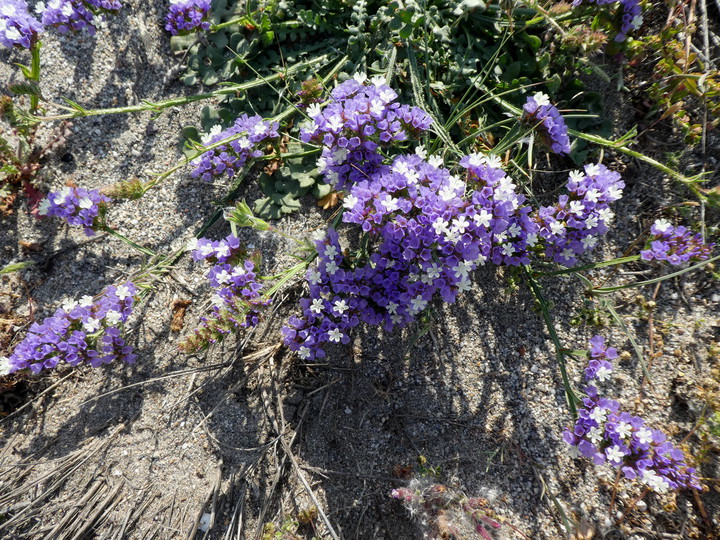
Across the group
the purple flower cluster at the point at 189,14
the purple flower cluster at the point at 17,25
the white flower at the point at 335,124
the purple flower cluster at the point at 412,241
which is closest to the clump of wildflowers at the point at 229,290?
the purple flower cluster at the point at 412,241

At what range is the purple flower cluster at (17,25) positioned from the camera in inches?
105

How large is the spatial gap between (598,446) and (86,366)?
334 centimetres

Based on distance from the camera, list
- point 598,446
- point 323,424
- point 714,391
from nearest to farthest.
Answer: point 598,446 → point 714,391 → point 323,424

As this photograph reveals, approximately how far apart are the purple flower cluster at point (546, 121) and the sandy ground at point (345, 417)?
1030 millimetres

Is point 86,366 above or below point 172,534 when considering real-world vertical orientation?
above

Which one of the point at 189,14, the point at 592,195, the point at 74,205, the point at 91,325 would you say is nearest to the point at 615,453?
the point at 592,195

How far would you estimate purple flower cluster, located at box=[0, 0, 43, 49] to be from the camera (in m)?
2.66

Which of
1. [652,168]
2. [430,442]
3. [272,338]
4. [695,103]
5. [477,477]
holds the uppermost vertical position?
[695,103]

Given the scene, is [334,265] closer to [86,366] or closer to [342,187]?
[342,187]

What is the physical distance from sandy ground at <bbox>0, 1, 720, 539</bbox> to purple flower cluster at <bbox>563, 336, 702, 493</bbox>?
0.55 metres

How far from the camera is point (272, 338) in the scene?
118 inches

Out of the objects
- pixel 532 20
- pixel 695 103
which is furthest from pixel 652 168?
pixel 532 20

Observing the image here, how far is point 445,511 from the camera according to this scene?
2.55 meters

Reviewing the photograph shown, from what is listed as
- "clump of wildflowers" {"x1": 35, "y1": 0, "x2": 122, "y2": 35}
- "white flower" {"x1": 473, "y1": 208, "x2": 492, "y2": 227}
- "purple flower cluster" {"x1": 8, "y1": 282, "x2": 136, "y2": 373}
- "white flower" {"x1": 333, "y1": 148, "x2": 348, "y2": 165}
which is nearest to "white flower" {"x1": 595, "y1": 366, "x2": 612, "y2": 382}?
"white flower" {"x1": 473, "y1": 208, "x2": 492, "y2": 227}
